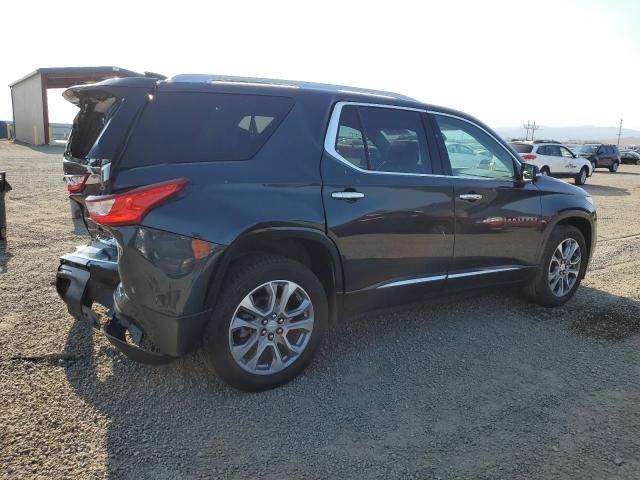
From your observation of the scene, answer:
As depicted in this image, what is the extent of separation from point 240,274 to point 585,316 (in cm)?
338

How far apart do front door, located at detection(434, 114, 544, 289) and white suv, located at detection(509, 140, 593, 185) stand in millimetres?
16686

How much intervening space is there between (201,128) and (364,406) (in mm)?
A: 1918

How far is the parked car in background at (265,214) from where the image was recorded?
2.79m

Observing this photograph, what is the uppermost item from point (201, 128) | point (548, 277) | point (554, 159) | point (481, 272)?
point (201, 128)

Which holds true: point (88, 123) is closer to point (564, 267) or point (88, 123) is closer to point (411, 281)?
point (411, 281)

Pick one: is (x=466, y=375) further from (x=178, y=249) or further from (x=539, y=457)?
(x=178, y=249)

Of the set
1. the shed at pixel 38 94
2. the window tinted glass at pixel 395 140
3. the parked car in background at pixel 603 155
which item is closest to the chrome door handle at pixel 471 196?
the window tinted glass at pixel 395 140

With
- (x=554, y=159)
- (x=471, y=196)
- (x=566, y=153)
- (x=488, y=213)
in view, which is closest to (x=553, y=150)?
(x=554, y=159)

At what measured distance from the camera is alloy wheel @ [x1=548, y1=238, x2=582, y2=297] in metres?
4.82

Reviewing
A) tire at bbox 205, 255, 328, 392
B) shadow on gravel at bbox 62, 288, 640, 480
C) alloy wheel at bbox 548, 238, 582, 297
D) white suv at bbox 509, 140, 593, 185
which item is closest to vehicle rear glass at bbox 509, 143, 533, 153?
white suv at bbox 509, 140, 593, 185

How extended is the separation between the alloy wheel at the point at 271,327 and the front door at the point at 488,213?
1.39 m

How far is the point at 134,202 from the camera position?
8.88 ft

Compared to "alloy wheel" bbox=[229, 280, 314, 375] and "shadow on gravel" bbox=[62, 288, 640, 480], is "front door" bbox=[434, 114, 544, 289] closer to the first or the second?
"shadow on gravel" bbox=[62, 288, 640, 480]

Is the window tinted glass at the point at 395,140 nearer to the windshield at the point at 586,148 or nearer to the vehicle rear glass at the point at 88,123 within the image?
the vehicle rear glass at the point at 88,123
